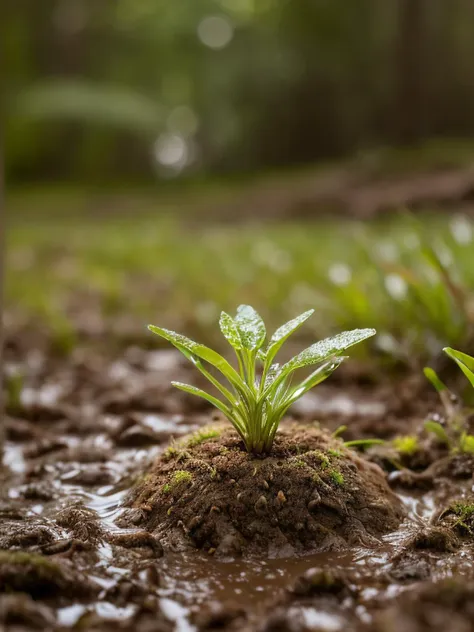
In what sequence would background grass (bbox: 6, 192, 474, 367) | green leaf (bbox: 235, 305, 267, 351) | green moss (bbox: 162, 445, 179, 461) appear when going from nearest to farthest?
green leaf (bbox: 235, 305, 267, 351) < green moss (bbox: 162, 445, 179, 461) < background grass (bbox: 6, 192, 474, 367)

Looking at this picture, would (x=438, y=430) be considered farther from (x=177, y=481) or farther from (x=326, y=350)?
(x=177, y=481)

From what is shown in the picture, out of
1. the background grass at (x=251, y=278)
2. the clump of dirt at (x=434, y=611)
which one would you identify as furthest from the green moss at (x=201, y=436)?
the background grass at (x=251, y=278)

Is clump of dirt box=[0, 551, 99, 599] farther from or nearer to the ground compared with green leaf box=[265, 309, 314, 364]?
nearer to the ground

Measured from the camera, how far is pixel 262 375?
1.36 metres

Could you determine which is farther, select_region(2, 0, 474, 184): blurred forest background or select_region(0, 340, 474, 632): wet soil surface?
select_region(2, 0, 474, 184): blurred forest background

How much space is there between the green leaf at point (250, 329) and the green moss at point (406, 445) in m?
0.54

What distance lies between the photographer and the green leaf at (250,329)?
1356 millimetres

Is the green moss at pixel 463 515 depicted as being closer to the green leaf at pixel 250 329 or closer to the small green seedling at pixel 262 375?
the small green seedling at pixel 262 375

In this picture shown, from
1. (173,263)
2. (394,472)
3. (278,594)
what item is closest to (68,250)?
(173,263)

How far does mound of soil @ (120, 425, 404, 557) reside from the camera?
1.25 metres

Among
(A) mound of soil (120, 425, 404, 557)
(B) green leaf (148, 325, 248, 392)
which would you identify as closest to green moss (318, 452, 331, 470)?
(A) mound of soil (120, 425, 404, 557)

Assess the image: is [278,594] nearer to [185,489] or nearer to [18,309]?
[185,489]

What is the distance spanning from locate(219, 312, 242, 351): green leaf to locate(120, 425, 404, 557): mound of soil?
212 millimetres

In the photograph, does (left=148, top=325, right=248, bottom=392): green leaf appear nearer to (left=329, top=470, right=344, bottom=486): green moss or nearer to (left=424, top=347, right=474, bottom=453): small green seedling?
(left=329, top=470, right=344, bottom=486): green moss
